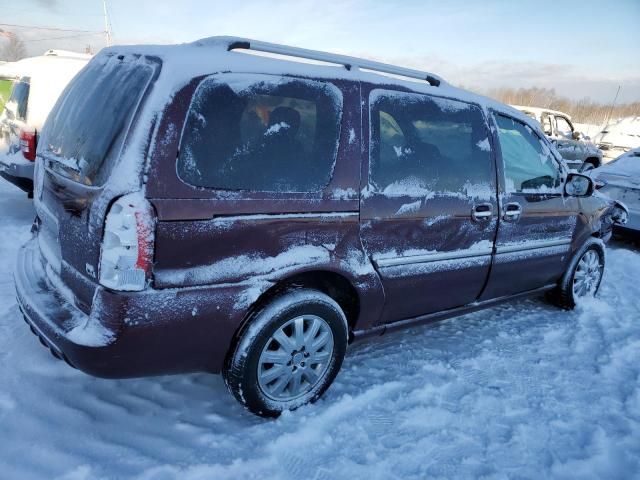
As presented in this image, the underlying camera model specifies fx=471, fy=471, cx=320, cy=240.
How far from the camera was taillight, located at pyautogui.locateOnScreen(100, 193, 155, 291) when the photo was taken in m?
1.88

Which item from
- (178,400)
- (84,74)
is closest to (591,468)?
(178,400)

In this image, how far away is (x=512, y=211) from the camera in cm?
340

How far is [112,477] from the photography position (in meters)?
2.04

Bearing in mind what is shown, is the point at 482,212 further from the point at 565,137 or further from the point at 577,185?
the point at 565,137

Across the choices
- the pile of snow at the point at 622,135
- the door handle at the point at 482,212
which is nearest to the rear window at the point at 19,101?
the door handle at the point at 482,212

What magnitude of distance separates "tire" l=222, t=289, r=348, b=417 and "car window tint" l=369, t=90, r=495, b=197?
0.78m

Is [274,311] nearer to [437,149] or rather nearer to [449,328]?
[437,149]

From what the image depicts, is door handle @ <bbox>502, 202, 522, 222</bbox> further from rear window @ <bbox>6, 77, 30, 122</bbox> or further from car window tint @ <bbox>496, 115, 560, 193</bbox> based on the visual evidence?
rear window @ <bbox>6, 77, 30, 122</bbox>

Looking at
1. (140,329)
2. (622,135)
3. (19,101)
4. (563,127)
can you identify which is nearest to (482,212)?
(140,329)

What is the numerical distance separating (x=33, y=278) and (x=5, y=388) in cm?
62

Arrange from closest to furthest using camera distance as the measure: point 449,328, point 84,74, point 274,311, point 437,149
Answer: point 274,311 → point 84,74 → point 437,149 → point 449,328

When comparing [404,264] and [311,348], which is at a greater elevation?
[404,264]

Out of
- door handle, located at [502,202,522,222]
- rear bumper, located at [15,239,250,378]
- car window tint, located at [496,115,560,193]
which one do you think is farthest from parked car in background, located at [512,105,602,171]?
rear bumper, located at [15,239,250,378]

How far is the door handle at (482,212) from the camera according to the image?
3.13m
